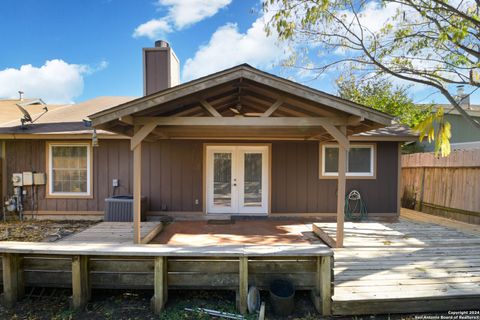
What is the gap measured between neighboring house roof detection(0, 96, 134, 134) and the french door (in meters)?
3.24

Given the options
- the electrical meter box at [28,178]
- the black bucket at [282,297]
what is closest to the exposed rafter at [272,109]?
the black bucket at [282,297]

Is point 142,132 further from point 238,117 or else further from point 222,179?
point 222,179

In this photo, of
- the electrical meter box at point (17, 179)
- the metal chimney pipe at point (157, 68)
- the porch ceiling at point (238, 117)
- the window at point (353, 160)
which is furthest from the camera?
the metal chimney pipe at point (157, 68)

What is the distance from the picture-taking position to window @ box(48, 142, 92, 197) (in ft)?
21.4

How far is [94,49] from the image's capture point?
11711 mm

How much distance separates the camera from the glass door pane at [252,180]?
6.67 metres

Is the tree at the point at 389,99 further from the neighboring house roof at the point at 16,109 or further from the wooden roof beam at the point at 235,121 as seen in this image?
the neighboring house roof at the point at 16,109

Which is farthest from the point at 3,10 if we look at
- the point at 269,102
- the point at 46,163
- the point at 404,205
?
the point at 404,205

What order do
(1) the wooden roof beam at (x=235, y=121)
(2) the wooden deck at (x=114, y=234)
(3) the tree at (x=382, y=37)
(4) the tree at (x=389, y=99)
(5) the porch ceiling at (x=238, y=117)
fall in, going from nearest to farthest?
(5) the porch ceiling at (x=238, y=117) < (1) the wooden roof beam at (x=235, y=121) < (2) the wooden deck at (x=114, y=234) < (3) the tree at (x=382, y=37) < (4) the tree at (x=389, y=99)

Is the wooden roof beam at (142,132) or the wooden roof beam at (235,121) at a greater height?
the wooden roof beam at (235,121)

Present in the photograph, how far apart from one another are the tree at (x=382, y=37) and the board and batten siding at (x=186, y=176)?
79.9 inches

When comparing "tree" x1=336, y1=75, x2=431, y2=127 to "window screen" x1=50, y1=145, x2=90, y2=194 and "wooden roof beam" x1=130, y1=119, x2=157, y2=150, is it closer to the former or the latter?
"wooden roof beam" x1=130, y1=119, x2=157, y2=150

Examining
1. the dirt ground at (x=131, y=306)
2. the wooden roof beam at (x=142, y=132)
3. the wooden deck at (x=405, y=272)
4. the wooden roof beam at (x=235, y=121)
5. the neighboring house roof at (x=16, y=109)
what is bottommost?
the dirt ground at (x=131, y=306)

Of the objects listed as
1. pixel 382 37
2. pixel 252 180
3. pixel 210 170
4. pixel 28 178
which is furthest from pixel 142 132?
pixel 382 37
